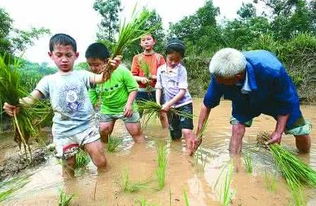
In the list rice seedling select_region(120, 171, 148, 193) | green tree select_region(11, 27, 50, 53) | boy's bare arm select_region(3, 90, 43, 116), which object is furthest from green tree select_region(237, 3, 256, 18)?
rice seedling select_region(120, 171, 148, 193)

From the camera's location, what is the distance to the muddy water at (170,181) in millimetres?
2777

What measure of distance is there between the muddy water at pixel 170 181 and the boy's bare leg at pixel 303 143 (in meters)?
0.09

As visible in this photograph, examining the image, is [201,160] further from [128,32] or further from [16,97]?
[16,97]

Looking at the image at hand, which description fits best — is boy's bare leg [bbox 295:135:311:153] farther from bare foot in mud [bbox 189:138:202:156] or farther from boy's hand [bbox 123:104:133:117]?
boy's hand [bbox 123:104:133:117]

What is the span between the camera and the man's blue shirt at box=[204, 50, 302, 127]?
3.32 m

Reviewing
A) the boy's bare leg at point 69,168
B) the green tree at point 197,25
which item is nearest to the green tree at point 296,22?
the green tree at point 197,25

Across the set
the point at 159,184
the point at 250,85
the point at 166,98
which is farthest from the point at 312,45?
the point at 159,184

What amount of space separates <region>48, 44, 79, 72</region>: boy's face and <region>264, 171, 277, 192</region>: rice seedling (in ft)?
6.16

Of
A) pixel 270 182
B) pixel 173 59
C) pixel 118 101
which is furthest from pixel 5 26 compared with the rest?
pixel 270 182

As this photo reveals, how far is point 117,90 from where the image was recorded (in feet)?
14.5

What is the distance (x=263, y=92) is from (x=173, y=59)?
1.44 m

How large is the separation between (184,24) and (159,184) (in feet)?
54.8

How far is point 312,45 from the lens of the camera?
10.1 meters

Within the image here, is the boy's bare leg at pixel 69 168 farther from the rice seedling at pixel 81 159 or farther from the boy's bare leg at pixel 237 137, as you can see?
the boy's bare leg at pixel 237 137
